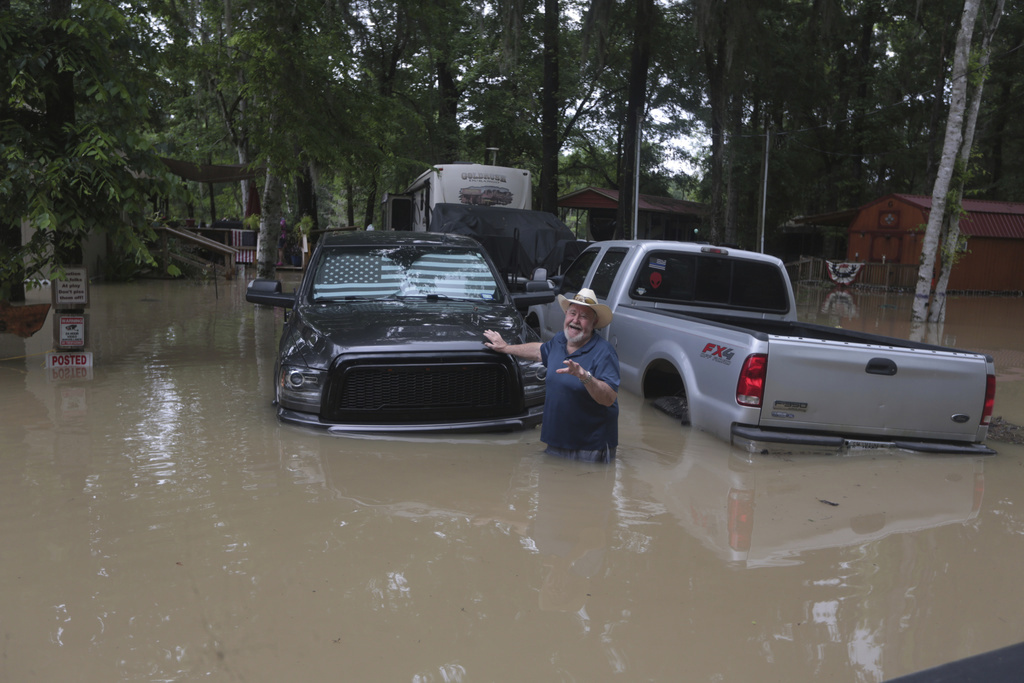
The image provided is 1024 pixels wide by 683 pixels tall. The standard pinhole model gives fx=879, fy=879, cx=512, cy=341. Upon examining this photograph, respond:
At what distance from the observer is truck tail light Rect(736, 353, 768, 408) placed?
20.8 ft

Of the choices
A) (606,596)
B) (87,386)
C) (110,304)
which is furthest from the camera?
(110,304)

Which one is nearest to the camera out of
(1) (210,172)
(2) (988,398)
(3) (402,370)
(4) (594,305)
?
(4) (594,305)

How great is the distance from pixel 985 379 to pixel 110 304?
16.5m

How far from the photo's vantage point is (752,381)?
641 cm

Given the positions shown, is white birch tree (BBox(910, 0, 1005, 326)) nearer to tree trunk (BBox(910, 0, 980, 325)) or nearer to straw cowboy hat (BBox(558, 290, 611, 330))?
tree trunk (BBox(910, 0, 980, 325))

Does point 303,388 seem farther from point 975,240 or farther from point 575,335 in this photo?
point 975,240

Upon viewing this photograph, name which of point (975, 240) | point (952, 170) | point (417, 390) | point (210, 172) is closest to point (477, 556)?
point (417, 390)

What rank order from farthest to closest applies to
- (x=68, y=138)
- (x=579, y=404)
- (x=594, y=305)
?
(x=68, y=138) < (x=579, y=404) < (x=594, y=305)

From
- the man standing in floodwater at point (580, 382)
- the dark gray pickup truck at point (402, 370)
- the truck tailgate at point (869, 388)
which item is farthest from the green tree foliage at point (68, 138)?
the truck tailgate at point (869, 388)

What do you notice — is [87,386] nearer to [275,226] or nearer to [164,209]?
[275,226]

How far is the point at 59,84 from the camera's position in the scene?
963 cm

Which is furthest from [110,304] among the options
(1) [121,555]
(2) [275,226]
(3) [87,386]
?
(1) [121,555]

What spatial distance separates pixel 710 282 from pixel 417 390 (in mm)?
3809

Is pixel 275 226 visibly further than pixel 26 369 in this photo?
Yes
